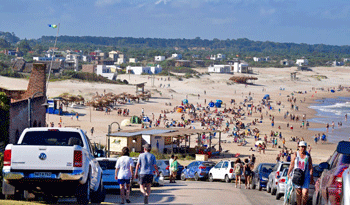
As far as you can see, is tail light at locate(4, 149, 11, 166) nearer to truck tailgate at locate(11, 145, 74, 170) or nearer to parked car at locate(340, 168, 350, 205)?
truck tailgate at locate(11, 145, 74, 170)

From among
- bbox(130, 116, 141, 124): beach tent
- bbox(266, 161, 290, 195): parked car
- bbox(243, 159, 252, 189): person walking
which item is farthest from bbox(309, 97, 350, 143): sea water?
bbox(266, 161, 290, 195): parked car

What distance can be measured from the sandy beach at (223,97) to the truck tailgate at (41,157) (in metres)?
30.2

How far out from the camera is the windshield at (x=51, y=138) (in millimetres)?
10780

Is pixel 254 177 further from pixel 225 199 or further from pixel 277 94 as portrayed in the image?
pixel 277 94

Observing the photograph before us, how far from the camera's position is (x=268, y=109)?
76.8 m

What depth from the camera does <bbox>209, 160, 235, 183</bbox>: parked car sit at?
2445cm

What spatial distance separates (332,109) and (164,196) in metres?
69.9

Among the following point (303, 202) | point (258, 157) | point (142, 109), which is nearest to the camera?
point (303, 202)

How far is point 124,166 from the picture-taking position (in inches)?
496

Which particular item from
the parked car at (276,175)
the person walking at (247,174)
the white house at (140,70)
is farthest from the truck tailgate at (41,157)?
the white house at (140,70)

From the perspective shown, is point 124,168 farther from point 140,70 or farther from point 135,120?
point 140,70

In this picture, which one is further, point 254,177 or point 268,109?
point 268,109

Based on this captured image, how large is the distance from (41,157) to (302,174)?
15.7 feet

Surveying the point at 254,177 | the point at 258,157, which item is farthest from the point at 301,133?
the point at 254,177
